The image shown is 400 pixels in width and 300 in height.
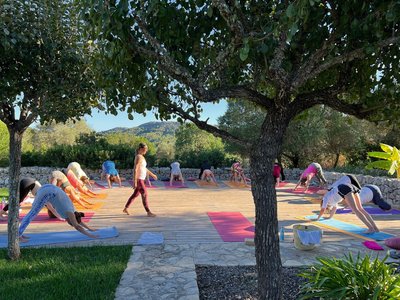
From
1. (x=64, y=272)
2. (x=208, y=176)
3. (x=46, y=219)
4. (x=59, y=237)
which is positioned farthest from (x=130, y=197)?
(x=208, y=176)

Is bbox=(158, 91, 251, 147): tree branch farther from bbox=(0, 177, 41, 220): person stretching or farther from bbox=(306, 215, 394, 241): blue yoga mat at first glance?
bbox=(0, 177, 41, 220): person stretching

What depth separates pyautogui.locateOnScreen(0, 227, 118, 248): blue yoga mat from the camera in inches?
263

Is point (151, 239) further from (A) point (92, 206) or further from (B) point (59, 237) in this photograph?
(A) point (92, 206)

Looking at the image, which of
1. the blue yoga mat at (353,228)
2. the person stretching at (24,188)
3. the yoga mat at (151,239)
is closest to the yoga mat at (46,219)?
the person stretching at (24,188)

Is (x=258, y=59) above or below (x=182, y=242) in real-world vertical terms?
above

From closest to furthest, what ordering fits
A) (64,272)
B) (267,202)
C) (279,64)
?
(279,64), (267,202), (64,272)

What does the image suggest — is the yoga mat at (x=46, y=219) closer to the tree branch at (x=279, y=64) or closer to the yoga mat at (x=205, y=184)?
the tree branch at (x=279, y=64)

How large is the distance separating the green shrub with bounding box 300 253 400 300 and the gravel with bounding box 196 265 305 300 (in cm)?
49

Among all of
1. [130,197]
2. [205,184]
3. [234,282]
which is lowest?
[234,282]

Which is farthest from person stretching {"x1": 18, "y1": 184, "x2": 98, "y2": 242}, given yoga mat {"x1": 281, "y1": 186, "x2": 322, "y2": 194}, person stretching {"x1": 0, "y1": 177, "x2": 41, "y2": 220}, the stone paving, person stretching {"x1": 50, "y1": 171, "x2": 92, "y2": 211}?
yoga mat {"x1": 281, "y1": 186, "x2": 322, "y2": 194}

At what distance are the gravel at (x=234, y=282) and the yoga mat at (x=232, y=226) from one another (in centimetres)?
189

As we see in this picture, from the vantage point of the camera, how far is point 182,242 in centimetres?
674

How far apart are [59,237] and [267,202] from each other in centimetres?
498

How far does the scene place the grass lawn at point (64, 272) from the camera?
4.24 m
